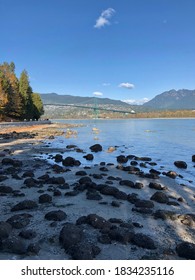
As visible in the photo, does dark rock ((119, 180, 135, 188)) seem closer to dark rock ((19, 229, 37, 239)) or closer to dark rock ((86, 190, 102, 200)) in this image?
dark rock ((86, 190, 102, 200))

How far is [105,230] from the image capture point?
27.9ft

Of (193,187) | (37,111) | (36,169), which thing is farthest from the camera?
(37,111)

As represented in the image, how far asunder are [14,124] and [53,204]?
57.4 meters

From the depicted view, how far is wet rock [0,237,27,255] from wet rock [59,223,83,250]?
1.00m

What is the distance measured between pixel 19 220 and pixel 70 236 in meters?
2.40

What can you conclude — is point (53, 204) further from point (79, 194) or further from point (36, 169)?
point (36, 169)

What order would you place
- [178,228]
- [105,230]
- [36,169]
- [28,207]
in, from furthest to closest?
[36,169] < [28,207] < [178,228] < [105,230]

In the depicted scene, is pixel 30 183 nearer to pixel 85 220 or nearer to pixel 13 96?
pixel 85 220

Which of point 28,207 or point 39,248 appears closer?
point 39,248

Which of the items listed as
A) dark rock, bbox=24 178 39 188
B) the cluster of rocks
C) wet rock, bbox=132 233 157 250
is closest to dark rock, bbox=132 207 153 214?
the cluster of rocks

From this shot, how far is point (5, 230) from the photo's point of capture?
8.10m

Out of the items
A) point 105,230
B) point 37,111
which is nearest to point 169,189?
point 105,230

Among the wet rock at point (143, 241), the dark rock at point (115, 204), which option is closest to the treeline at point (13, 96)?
the dark rock at point (115, 204)

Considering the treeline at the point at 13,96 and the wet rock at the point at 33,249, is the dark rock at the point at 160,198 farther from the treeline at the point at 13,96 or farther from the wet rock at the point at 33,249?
the treeline at the point at 13,96
